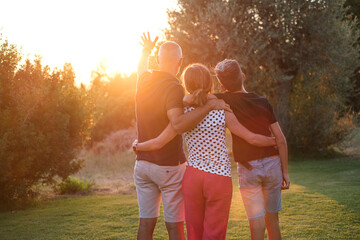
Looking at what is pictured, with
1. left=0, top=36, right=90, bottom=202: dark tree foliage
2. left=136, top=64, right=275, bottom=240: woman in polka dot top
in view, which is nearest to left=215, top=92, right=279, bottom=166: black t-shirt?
left=136, top=64, right=275, bottom=240: woman in polka dot top

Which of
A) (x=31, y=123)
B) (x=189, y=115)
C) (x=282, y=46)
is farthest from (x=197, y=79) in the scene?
(x=282, y=46)

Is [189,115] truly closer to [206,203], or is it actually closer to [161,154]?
[161,154]

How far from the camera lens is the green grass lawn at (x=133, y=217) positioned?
5.79m

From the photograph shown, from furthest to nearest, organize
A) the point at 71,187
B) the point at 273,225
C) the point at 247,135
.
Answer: the point at 71,187
the point at 273,225
the point at 247,135

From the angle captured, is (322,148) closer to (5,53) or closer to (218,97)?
(5,53)

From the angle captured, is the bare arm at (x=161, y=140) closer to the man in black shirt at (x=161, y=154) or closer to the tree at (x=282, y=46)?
the man in black shirt at (x=161, y=154)

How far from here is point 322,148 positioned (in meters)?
15.9

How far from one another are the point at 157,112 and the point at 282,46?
12011mm

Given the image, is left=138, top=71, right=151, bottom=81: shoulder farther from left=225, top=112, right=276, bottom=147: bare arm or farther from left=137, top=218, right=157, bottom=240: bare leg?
left=137, top=218, right=157, bottom=240: bare leg

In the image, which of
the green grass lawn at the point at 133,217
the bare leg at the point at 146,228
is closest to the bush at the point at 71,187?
the green grass lawn at the point at 133,217

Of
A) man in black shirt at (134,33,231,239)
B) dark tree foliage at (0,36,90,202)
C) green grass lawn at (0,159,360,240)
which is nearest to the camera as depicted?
man in black shirt at (134,33,231,239)

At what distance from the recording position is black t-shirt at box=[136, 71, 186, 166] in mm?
3357

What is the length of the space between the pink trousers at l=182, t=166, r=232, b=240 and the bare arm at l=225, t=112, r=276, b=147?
413 mm

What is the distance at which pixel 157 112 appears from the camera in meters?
3.40
